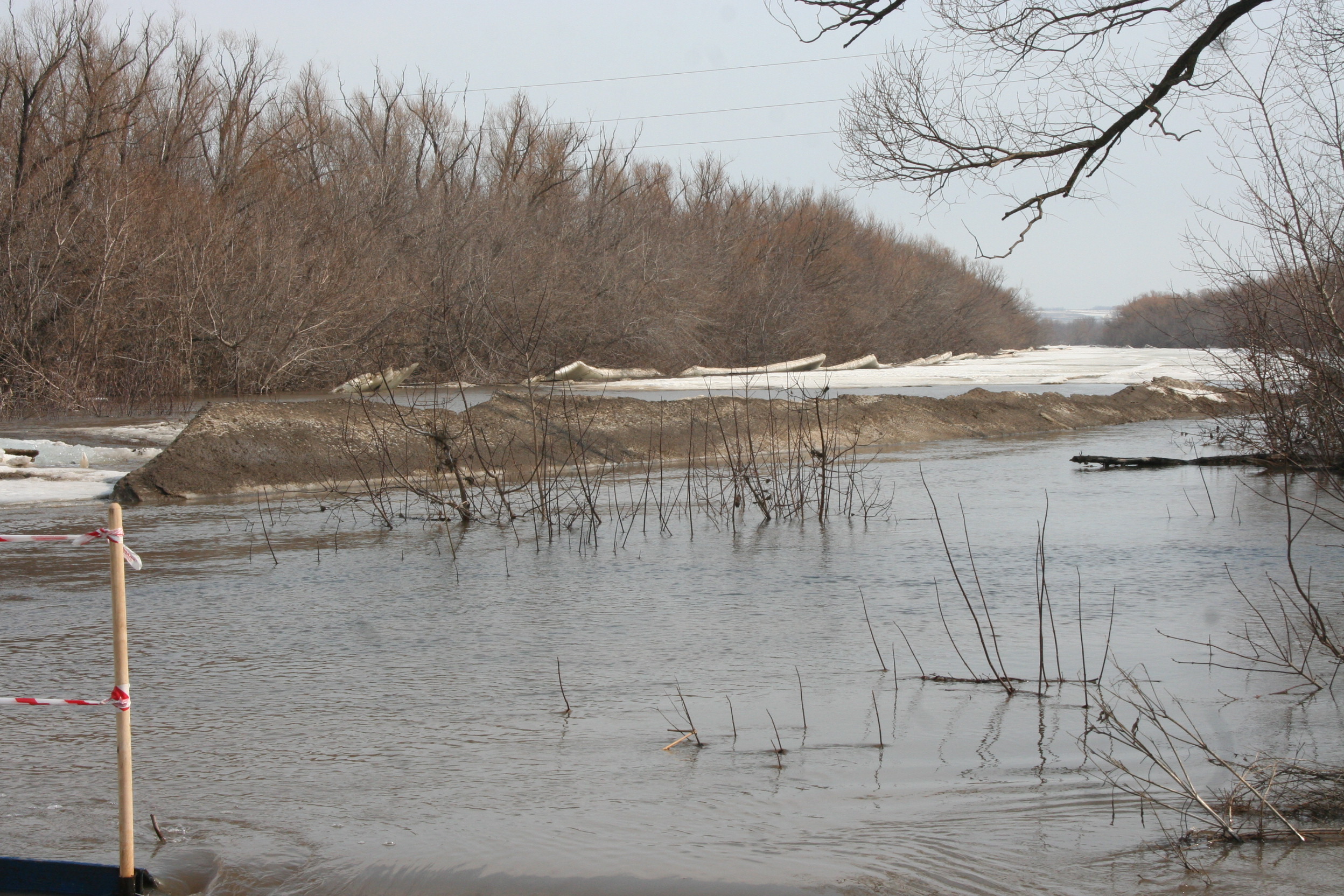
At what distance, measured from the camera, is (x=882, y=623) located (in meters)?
6.59

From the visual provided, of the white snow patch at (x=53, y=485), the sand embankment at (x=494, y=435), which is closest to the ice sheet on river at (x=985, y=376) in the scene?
the sand embankment at (x=494, y=435)

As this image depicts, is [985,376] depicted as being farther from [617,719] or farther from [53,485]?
[617,719]

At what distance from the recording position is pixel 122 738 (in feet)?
9.99

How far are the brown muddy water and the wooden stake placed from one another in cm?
30

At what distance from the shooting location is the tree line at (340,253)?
83.0 feet

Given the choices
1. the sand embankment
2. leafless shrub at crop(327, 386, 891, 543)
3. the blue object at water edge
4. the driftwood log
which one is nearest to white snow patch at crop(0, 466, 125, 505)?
the sand embankment

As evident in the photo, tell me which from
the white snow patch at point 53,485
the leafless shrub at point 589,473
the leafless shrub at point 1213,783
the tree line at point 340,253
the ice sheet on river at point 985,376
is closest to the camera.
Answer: the leafless shrub at point 1213,783

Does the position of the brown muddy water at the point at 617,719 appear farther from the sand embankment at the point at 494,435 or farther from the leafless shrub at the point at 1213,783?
the sand embankment at the point at 494,435

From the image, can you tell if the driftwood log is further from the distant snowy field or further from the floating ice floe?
the floating ice floe

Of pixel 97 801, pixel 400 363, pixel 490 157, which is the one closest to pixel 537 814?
pixel 97 801

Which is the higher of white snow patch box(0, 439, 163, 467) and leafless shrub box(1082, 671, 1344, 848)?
white snow patch box(0, 439, 163, 467)

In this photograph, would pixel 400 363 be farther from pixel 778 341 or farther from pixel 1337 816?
pixel 1337 816

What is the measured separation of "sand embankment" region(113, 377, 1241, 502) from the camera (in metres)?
12.6

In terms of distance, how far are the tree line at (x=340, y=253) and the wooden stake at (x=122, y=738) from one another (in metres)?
5.53
